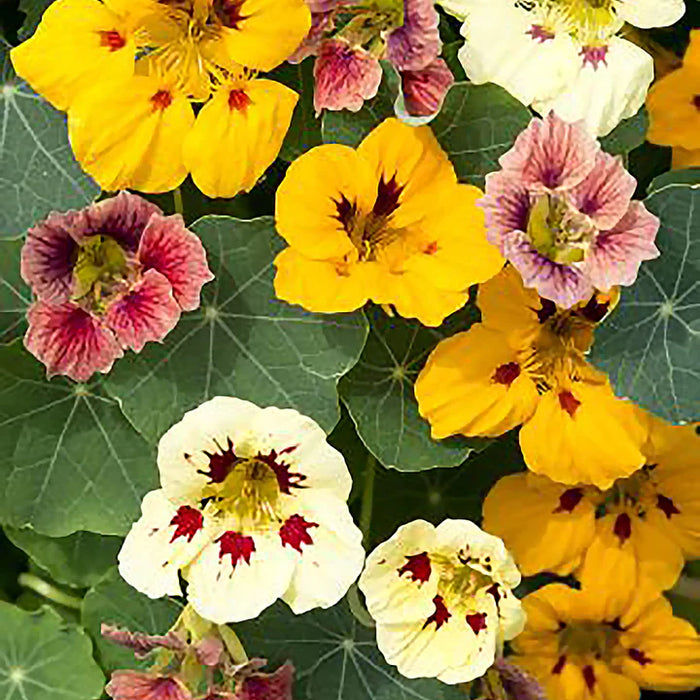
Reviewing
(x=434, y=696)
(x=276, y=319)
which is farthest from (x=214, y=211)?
(x=434, y=696)

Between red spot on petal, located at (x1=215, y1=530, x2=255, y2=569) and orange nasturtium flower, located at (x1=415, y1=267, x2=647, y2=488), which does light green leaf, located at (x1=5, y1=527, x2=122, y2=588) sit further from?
orange nasturtium flower, located at (x1=415, y1=267, x2=647, y2=488)

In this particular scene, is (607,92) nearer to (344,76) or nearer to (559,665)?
(344,76)

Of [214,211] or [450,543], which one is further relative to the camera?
[214,211]

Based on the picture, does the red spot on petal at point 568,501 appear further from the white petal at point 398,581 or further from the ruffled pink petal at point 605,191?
the ruffled pink petal at point 605,191

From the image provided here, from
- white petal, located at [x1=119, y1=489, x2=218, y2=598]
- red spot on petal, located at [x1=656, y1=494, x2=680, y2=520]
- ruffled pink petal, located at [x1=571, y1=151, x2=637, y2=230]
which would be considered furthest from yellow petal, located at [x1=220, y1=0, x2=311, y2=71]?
red spot on petal, located at [x1=656, y1=494, x2=680, y2=520]

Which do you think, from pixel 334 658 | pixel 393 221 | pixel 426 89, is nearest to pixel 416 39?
pixel 426 89

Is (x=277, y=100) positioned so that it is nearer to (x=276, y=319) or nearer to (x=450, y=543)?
(x=276, y=319)
